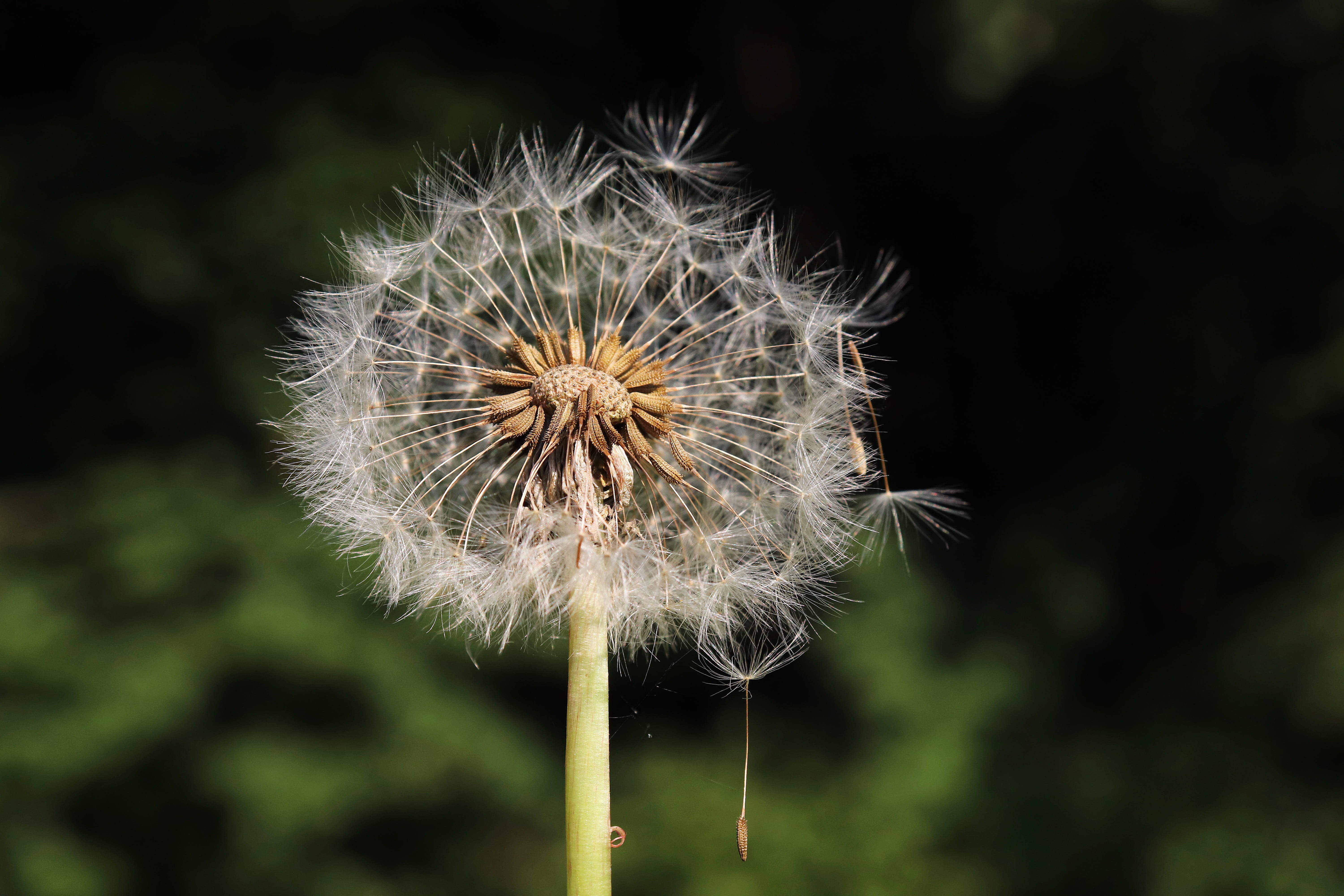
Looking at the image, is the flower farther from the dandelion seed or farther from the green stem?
the green stem

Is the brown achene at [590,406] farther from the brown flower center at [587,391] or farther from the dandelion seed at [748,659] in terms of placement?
the dandelion seed at [748,659]

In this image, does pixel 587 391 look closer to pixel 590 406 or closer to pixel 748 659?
pixel 590 406

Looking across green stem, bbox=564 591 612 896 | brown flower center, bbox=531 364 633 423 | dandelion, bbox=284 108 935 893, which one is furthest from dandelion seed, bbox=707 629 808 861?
brown flower center, bbox=531 364 633 423

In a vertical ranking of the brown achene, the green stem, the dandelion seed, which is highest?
the brown achene

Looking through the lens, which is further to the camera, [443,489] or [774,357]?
[774,357]

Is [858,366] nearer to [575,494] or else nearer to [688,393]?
[688,393]

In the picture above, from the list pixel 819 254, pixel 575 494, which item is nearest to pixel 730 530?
pixel 575 494
